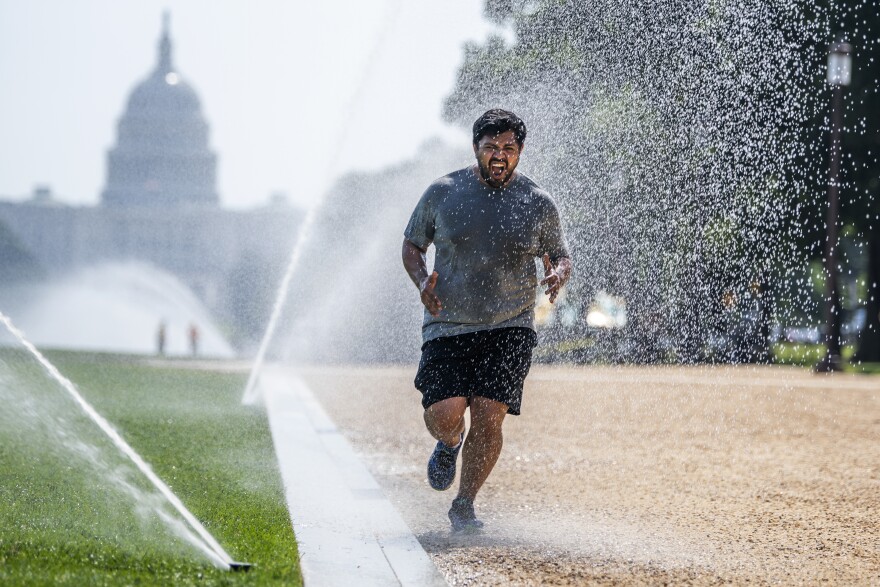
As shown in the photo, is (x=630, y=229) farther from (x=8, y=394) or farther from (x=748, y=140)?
(x=8, y=394)

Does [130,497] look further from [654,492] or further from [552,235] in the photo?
[654,492]

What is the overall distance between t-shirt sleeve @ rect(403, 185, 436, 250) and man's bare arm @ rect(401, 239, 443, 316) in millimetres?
34

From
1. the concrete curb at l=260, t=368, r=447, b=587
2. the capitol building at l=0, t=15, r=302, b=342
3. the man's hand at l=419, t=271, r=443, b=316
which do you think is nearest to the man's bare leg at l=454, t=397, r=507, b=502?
the concrete curb at l=260, t=368, r=447, b=587

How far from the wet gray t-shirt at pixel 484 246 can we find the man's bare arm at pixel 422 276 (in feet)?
0.16

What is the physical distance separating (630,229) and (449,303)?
15.7 meters

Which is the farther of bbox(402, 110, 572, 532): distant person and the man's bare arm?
bbox(402, 110, 572, 532): distant person

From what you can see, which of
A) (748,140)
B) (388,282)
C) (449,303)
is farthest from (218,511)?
(388,282)

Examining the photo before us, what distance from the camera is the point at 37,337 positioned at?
2142 inches

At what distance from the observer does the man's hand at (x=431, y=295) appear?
16.6ft

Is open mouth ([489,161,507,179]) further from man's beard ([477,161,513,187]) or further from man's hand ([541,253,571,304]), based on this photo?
man's hand ([541,253,571,304])

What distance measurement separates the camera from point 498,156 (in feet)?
17.1

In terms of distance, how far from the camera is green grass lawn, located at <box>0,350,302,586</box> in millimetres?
3980

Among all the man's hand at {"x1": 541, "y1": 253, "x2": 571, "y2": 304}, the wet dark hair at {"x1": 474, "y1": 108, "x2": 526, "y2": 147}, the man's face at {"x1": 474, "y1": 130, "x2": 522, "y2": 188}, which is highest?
the wet dark hair at {"x1": 474, "y1": 108, "x2": 526, "y2": 147}

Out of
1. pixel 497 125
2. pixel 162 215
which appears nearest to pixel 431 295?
pixel 497 125
